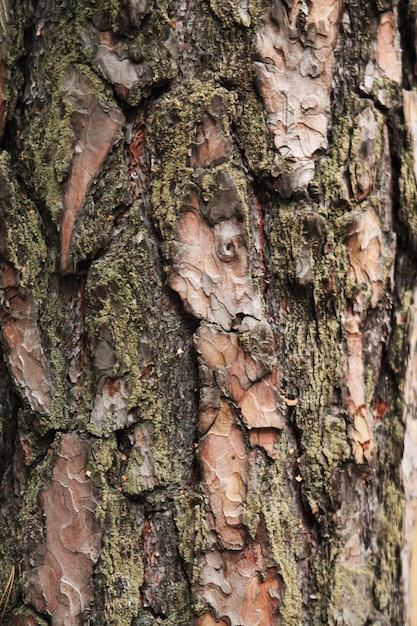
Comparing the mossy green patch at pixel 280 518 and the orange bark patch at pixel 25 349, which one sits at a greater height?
the orange bark patch at pixel 25 349

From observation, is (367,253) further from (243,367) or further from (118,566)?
(118,566)

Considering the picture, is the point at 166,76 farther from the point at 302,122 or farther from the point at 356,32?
the point at 356,32

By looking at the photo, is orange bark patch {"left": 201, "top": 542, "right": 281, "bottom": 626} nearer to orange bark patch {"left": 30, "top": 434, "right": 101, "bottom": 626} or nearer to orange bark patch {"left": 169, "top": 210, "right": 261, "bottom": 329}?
orange bark patch {"left": 30, "top": 434, "right": 101, "bottom": 626}

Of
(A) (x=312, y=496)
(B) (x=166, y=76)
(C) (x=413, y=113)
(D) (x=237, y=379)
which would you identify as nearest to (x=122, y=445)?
(D) (x=237, y=379)

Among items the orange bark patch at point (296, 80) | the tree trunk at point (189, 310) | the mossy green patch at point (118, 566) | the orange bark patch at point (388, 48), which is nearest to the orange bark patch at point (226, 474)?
the tree trunk at point (189, 310)

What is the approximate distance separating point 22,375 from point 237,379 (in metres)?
0.34

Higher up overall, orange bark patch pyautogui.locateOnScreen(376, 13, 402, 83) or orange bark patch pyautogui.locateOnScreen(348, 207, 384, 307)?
orange bark patch pyautogui.locateOnScreen(376, 13, 402, 83)

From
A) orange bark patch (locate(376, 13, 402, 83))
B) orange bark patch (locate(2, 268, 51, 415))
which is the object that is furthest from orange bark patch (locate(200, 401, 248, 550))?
orange bark patch (locate(376, 13, 402, 83))

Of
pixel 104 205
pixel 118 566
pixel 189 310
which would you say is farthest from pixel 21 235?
pixel 118 566

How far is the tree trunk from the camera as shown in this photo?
103 centimetres

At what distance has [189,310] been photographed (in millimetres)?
1044

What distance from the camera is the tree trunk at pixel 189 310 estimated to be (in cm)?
103

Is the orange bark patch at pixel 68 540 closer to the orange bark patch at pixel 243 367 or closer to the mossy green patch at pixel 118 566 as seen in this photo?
the mossy green patch at pixel 118 566

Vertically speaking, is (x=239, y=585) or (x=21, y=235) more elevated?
(x=21, y=235)
